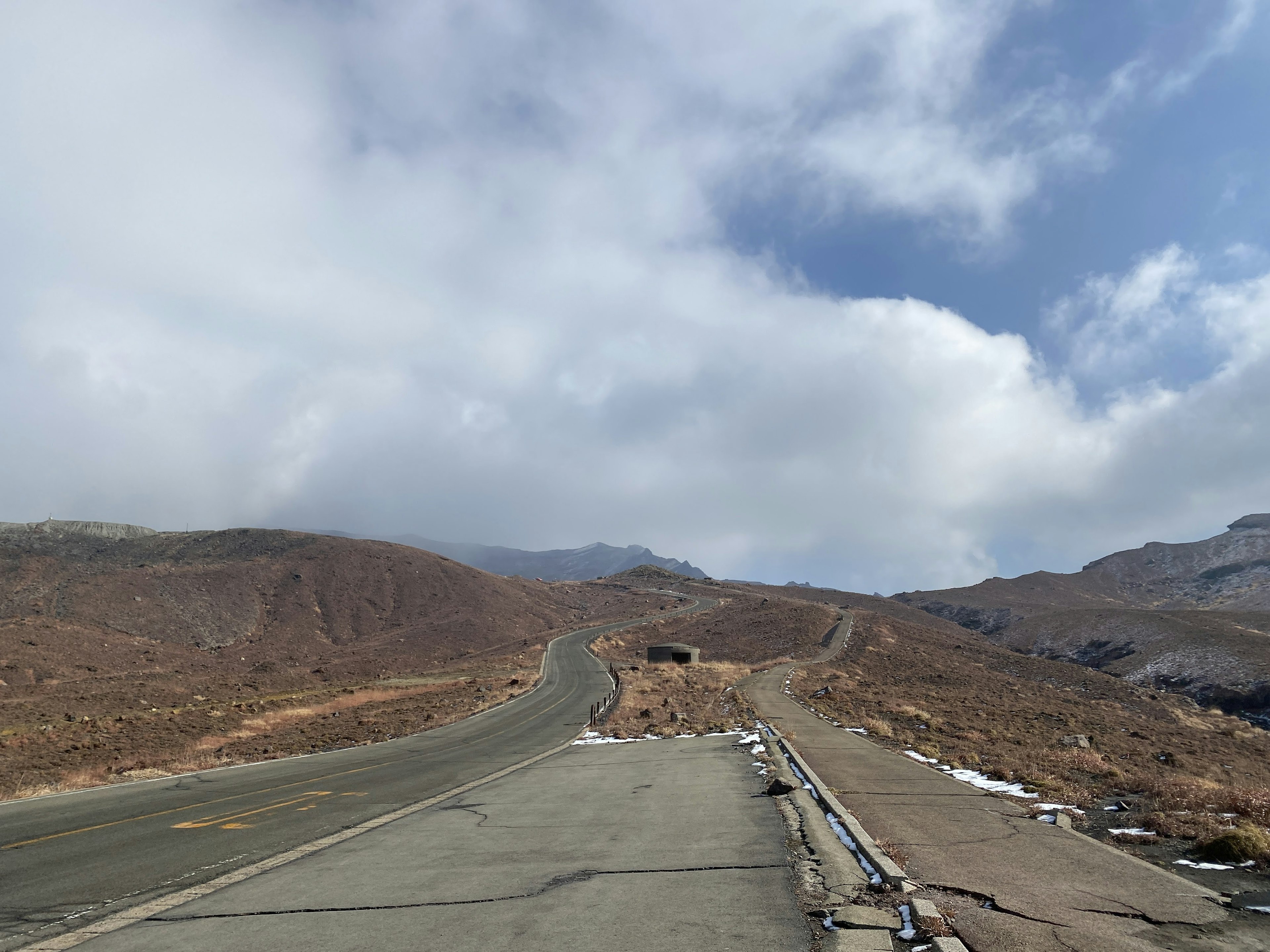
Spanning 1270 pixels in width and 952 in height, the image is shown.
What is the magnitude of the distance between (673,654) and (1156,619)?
73.8 meters

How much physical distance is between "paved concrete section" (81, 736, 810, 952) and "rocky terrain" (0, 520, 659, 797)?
17.2m

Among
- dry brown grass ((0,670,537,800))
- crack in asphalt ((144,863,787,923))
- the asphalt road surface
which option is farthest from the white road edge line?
dry brown grass ((0,670,537,800))

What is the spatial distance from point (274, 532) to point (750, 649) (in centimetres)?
10748

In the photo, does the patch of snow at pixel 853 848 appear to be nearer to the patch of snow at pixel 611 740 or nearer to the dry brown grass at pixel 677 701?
the patch of snow at pixel 611 740

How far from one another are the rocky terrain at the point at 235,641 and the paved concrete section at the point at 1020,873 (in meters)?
24.7

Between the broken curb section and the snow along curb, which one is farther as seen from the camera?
the snow along curb

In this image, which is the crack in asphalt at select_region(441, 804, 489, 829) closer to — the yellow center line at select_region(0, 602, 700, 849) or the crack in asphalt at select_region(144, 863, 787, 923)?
the yellow center line at select_region(0, 602, 700, 849)

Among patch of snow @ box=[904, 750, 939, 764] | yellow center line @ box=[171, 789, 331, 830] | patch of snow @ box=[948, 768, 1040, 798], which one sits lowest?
yellow center line @ box=[171, 789, 331, 830]

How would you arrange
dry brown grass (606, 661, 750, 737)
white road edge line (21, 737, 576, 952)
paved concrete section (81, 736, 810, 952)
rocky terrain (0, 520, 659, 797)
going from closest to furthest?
paved concrete section (81, 736, 810, 952), white road edge line (21, 737, 576, 952), dry brown grass (606, 661, 750, 737), rocky terrain (0, 520, 659, 797)

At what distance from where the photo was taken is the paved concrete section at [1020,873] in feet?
20.5

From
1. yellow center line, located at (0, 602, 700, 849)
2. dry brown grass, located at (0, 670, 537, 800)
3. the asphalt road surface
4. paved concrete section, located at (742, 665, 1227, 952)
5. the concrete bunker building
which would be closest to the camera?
paved concrete section, located at (742, 665, 1227, 952)

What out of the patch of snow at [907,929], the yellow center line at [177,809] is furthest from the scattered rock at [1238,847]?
the yellow center line at [177,809]

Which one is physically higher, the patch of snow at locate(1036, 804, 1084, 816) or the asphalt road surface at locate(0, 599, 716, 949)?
the patch of snow at locate(1036, 804, 1084, 816)

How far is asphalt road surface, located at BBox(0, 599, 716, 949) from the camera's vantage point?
926 cm
